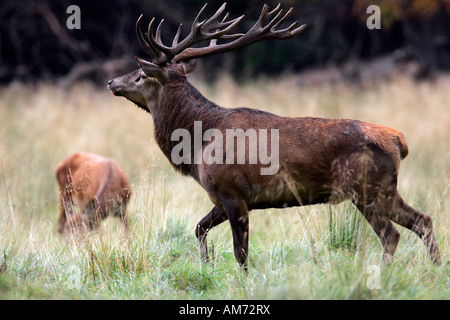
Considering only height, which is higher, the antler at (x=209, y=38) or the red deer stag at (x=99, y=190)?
the antler at (x=209, y=38)

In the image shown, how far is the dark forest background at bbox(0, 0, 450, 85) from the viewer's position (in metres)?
17.2

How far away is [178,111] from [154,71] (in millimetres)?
429

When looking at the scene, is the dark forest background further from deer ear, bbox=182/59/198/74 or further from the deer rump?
the deer rump

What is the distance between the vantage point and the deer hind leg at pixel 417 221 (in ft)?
16.5

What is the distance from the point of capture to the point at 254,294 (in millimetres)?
4285

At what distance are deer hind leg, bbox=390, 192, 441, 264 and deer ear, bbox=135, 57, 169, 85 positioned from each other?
2.37 meters

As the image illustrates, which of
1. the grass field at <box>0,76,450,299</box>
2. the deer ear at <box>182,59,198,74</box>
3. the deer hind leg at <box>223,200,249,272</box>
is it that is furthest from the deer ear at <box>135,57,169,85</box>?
the deer hind leg at <box>223,200,249,272</box>

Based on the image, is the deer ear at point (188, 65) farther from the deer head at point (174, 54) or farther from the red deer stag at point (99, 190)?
the red deer stag at point (99, 190)

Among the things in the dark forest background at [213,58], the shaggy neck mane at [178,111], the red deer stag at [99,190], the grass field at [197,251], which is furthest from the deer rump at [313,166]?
the dark forest background at [213,58]

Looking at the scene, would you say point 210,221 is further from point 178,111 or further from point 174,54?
point 174,54

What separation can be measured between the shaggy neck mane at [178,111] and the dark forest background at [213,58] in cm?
1142

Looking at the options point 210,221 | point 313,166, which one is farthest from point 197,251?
point 313,166
